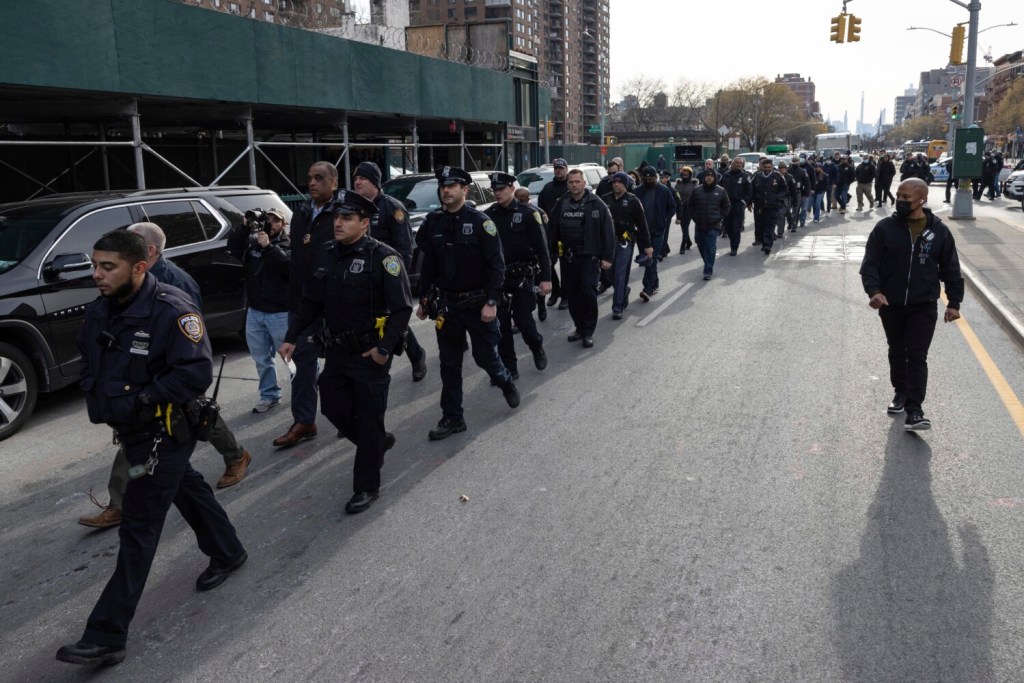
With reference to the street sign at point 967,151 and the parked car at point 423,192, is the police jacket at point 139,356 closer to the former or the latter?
the parked car at point 423,192

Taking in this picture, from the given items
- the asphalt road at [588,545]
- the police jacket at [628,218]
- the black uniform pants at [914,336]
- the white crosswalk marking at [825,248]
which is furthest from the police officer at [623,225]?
the white crosswalk marking at [825,248]

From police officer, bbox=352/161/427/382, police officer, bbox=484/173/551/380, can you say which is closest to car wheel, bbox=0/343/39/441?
police officer, bbox=352/161/427/382

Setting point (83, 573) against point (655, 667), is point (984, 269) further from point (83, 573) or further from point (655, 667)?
point (83, 573)

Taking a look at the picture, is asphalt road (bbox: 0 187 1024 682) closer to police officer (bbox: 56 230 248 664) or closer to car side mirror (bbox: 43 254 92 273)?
police officer (bbox: 56 230 248 664)

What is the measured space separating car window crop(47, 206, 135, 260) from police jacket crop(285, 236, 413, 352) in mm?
2966

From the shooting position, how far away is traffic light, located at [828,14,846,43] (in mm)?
27312

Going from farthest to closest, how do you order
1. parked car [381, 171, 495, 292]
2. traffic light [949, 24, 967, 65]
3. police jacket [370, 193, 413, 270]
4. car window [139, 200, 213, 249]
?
traffic light [949, 24, 967, 65], parked car [381, 171, 495, 292], car window [139, 200, 213, 249], police jacket [370, 193, 413, 270]

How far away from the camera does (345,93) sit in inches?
699

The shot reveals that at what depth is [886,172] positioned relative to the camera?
1119 inches

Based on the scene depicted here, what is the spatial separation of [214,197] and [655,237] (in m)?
7.25

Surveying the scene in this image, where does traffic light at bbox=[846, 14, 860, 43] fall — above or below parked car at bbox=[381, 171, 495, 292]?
above

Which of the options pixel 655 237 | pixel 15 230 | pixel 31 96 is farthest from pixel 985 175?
pixel 15 230

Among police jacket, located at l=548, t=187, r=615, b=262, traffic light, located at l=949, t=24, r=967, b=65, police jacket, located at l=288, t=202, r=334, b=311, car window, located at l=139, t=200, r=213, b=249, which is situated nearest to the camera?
police jacket, located at l=288, t=202, r=334, b=311

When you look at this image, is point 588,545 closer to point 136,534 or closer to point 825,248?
point 136,534
